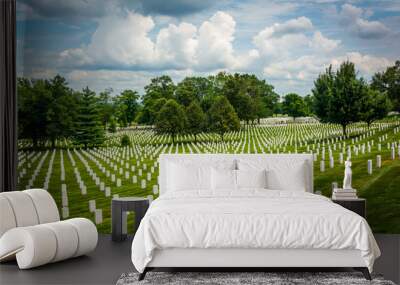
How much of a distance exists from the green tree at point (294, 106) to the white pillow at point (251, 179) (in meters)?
1.69

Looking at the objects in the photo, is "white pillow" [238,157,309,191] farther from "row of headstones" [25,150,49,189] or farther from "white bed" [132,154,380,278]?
"row of headstones" [25,150,49,189]

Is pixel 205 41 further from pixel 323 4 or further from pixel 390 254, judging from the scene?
pixel 390 254

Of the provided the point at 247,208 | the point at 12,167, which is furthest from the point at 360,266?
the point at 12,167

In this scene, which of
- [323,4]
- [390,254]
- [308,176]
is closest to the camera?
[390,254]

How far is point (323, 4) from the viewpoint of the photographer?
8.14 m

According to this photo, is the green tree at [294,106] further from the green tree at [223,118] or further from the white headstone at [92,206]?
the white headstone at [92,206]

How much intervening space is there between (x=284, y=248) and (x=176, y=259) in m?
0.90

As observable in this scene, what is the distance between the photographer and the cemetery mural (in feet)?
26.9

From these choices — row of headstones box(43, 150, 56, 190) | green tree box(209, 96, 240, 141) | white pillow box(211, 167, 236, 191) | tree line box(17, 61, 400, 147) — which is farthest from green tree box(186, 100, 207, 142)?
row of headstones box(43, 150, 56, 190)

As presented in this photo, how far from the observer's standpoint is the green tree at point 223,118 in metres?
8.49

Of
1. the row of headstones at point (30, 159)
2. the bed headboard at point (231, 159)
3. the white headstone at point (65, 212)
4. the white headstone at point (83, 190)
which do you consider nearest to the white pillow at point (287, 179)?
the bed headboard at point (231, 159)

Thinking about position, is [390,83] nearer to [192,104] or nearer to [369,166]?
[369,166]

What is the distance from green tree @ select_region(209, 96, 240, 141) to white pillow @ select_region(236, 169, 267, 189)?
4.99ft

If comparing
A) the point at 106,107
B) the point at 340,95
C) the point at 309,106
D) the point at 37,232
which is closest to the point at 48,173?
the point at 106,107
